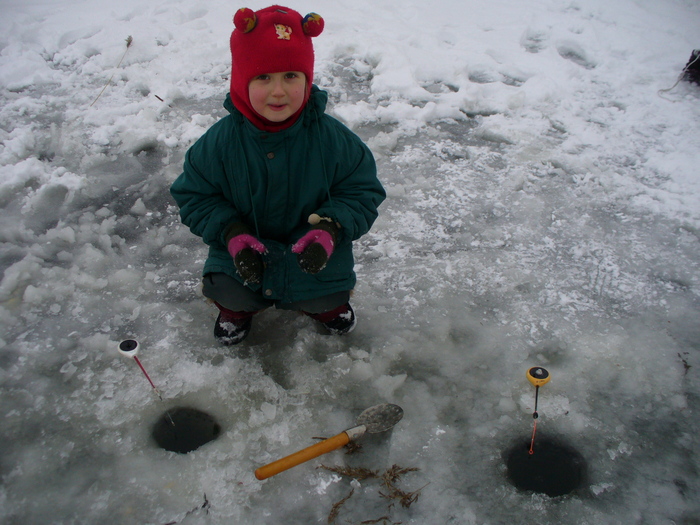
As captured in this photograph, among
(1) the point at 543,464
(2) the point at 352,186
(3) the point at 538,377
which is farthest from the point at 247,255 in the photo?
(1) the point at 543,464

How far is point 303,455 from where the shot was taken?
170 centimetres

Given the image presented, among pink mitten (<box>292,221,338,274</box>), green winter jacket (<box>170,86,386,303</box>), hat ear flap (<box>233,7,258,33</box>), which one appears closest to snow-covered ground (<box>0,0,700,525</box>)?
green winter jacket (<box>170,86,386,303</box>)

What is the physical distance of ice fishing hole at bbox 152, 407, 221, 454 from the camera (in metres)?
1.87

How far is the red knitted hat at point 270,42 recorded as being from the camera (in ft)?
5.72

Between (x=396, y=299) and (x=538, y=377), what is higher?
(x=538, y=377)

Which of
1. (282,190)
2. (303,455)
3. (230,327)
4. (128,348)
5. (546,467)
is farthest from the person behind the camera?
(230,327)

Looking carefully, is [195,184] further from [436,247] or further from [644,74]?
[644,74]

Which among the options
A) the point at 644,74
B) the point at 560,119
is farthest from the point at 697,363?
the point at 644,74

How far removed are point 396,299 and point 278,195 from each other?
32.6 inches

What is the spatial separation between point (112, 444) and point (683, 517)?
2.01m

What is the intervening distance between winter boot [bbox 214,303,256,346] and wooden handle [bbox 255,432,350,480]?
2.19ft

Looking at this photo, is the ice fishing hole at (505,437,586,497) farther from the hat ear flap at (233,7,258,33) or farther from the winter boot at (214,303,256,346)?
the hat ear flap at (233,7,258,33)

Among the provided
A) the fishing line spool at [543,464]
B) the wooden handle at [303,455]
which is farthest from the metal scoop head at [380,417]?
the fishing line spool at [543,464]

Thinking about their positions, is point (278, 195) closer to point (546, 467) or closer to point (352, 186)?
point (352, 186)
